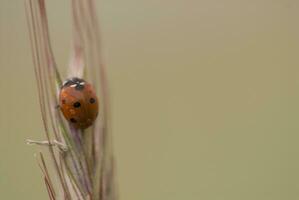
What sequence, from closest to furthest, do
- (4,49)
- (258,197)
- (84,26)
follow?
(84,26), (258,197), (4,49)

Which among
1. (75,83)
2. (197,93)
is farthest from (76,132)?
(197,93)

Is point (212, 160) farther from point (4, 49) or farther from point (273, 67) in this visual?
point (4, 49)

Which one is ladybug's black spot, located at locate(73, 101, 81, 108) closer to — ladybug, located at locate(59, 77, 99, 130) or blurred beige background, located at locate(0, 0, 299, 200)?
ladybug, located at locate(59, 77, 99, 130)

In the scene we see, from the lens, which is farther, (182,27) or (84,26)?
(182,27)

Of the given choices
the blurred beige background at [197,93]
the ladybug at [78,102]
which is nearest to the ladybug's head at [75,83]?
the ladybug at [78,102]

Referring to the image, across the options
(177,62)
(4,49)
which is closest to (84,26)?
(177,62)

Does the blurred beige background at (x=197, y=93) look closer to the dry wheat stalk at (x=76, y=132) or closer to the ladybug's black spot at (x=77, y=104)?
the ladybug's black spot at (x=77, y=104)
